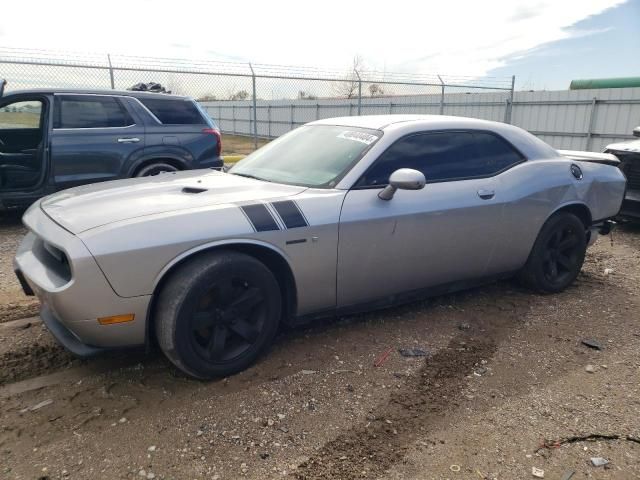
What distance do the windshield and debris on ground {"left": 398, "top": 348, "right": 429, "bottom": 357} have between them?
120 centimetres

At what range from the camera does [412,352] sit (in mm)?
3320

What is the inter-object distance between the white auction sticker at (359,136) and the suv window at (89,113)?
3.85 meters

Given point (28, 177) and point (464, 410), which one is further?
point (28, 177)

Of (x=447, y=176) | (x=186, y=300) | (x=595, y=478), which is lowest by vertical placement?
(x=595, y=478)

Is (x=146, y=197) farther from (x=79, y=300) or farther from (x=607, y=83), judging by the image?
(x=607, y=83)

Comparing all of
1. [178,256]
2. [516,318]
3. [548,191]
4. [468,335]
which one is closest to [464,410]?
[468,335]

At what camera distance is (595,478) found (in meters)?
2.23

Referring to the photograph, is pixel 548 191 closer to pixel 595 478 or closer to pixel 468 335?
pixel 468 335

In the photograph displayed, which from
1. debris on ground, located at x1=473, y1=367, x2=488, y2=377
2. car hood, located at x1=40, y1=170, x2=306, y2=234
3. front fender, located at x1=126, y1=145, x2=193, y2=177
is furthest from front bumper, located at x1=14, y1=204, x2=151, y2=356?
front fender, located at x1=126, y1=145, x2=193, y2=177

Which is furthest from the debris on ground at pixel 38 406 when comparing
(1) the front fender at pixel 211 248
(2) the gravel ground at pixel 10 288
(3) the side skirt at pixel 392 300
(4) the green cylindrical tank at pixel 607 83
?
(4) the green cylindrical tank at pixel 607 83

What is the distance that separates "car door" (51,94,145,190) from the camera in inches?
236

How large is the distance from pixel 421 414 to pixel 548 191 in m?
2.39

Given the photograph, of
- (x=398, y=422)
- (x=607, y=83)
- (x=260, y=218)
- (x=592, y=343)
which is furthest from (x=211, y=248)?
(x=607, y=83)

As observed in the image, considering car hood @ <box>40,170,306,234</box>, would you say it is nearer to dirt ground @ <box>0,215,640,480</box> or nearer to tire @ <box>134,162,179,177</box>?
dirt ground @ <box>0,215,640,480</box>
